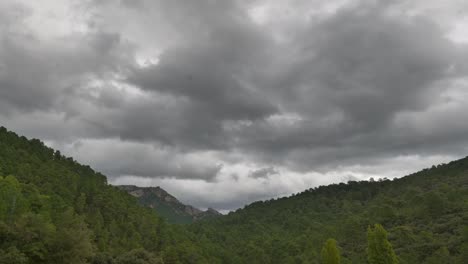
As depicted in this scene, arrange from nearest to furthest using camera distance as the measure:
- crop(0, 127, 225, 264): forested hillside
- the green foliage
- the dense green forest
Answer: crop(0, 127, 225, 264): forested hillside, the dense green forest, the green foliage

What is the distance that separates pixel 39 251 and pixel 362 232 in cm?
11431

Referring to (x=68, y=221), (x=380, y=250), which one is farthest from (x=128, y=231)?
(x=380, y=250)

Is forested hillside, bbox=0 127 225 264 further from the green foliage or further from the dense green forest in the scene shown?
the green foliage

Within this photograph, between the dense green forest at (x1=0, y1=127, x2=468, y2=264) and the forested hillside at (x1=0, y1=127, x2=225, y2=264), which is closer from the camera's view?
the forested hillside at (x1=0, y1=127, x2=225, y2=264)

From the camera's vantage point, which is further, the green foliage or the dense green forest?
the green foliage

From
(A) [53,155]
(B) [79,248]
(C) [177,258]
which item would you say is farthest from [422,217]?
(A) [53,155]

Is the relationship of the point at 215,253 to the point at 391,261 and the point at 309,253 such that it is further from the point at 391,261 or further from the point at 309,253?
the point at 391,261

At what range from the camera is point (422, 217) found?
148 m

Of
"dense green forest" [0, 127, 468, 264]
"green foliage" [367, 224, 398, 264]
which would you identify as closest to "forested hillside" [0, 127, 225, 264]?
"dense green forest" [0, 127, 468, 264]

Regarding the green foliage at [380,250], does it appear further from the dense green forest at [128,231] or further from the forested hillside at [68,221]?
the forested hillside at [68,221]

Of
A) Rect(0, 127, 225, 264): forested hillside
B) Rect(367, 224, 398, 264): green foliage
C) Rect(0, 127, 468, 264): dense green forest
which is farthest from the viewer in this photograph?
Rect(367, 224, 398, 264): green foliage

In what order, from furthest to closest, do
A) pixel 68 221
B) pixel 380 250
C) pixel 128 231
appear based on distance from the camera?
pixel 128 231 → pixel 68 221 → pixel 380 250

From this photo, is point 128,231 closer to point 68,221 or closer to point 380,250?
point 68,221

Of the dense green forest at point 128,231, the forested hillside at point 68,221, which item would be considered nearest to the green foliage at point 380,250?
the dense green forest at point 128,231
